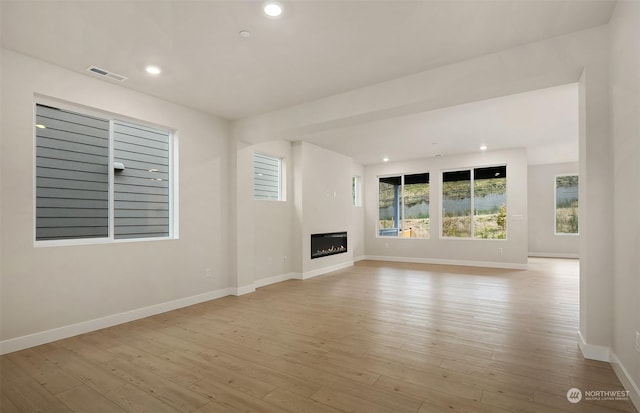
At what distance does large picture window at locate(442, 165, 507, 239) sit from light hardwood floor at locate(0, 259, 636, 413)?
3705mm

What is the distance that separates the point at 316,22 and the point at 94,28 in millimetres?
1937

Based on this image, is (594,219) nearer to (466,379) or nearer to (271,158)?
(466,379)

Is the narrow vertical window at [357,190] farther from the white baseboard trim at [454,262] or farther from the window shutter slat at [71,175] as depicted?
the window shutter slat at [71,175]

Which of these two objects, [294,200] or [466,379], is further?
[294,200]

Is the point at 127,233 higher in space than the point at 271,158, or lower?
lower

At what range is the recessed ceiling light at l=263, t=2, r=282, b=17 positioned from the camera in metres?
2.48

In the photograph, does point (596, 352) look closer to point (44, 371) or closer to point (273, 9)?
point (273, 9)

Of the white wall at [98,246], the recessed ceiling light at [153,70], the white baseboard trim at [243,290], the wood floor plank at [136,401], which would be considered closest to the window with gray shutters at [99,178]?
the white wall at [98,246]

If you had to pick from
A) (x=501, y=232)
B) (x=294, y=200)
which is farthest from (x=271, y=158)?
(x=501, y=232)

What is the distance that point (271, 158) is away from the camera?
6648 millimetres

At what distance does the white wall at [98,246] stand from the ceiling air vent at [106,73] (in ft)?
0.63

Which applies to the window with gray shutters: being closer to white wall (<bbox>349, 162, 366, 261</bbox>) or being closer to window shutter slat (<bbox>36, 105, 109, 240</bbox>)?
window shutter slat (<bbox>36, 105, 109, 240</bbox>)

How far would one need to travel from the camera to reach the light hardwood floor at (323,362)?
A: 2188mm

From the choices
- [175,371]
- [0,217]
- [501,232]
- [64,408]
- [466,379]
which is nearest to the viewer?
[64,408]
